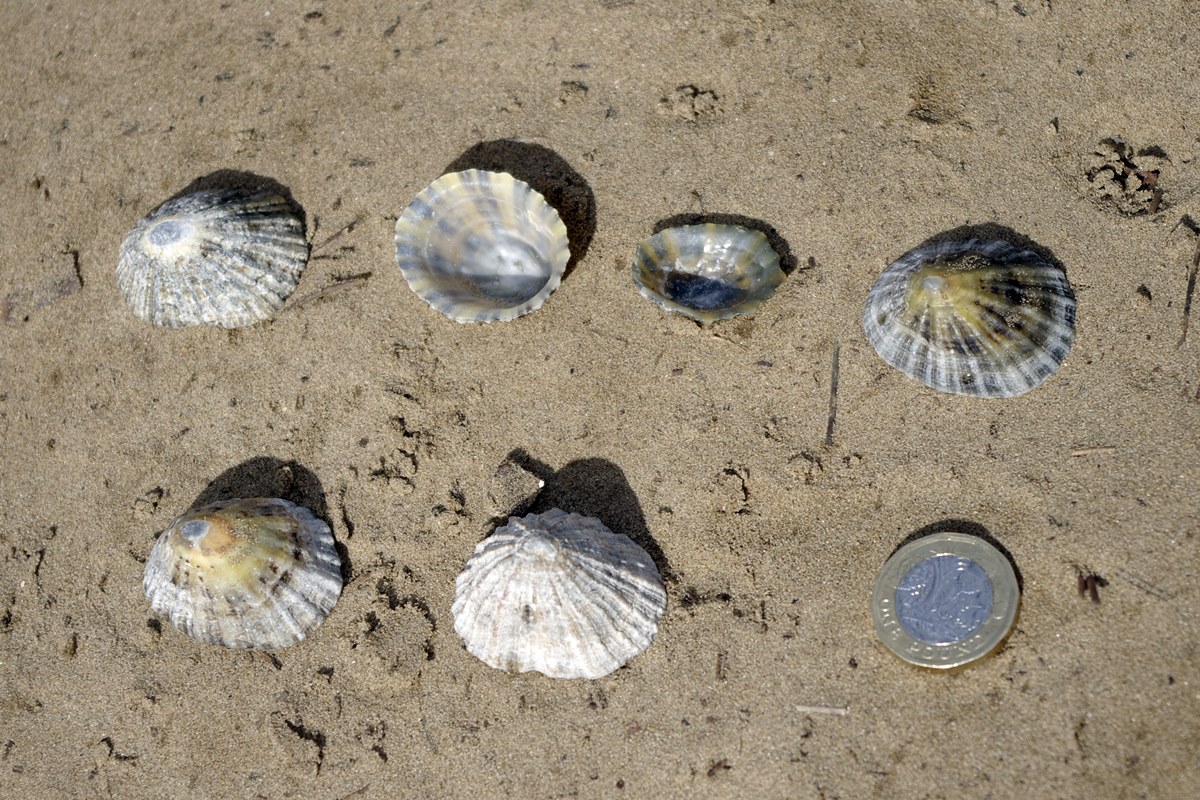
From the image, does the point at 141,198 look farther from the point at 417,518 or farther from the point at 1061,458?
the point at 1061,458

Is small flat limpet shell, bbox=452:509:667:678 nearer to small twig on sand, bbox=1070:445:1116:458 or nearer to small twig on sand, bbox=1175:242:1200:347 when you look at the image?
small twig on sand, bbox=1070:445:1116:458

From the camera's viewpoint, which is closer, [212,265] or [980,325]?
[980,325]

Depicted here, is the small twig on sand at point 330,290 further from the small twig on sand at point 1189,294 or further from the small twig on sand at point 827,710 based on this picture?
the small twig on sand at point 1189,294

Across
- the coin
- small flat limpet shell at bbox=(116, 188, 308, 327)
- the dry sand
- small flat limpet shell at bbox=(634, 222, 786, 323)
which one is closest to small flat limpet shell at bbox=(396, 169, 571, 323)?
the dry sand

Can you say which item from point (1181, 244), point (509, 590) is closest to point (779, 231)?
point (1181, 244)

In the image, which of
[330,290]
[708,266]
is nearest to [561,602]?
[708,266]

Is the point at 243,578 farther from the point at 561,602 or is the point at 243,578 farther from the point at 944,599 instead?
the point at 944,599

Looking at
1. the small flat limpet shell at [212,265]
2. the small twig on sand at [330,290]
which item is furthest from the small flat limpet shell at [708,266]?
the small flat limpet shell at [212,265]
